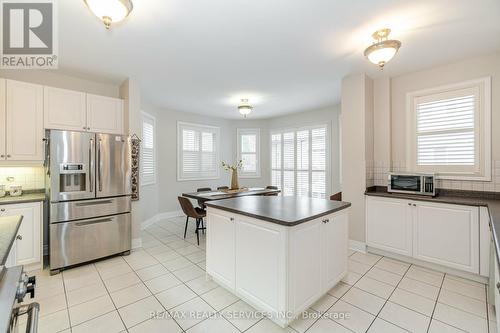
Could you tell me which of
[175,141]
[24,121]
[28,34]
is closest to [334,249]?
[28,34]

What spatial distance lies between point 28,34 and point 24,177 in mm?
1944

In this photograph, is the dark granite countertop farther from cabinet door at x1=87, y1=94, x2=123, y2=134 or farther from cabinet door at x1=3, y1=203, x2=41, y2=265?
cabinet door at x1=87, y1=94, x2=123, y2=134

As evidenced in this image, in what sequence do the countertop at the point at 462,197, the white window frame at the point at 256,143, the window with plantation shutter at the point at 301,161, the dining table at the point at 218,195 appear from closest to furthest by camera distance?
the countertop at the point at 462,197 < the dining table at the point at 218,195 < the window with plantation shutter at the point at 301,161 < the white window frame at the point at 256,143

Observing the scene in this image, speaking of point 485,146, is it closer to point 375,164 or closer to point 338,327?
point 375,164

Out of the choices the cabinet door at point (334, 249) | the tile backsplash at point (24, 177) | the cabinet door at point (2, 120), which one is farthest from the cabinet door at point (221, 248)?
the tile backsplash at point (24, 177)

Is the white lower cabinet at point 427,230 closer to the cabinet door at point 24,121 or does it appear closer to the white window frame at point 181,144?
the white window frame at point 181,144

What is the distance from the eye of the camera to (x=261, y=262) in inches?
77.3

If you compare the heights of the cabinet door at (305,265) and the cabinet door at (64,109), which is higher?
the cabinet door at (64,109)

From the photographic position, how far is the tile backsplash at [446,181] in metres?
2.78

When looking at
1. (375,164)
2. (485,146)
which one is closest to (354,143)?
(375,164)

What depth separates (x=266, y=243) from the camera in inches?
75.5

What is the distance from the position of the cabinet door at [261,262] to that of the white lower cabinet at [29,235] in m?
2.55

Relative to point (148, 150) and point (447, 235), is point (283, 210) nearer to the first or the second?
point (447, 235)

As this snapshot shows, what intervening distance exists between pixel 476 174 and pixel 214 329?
11.8 feet
